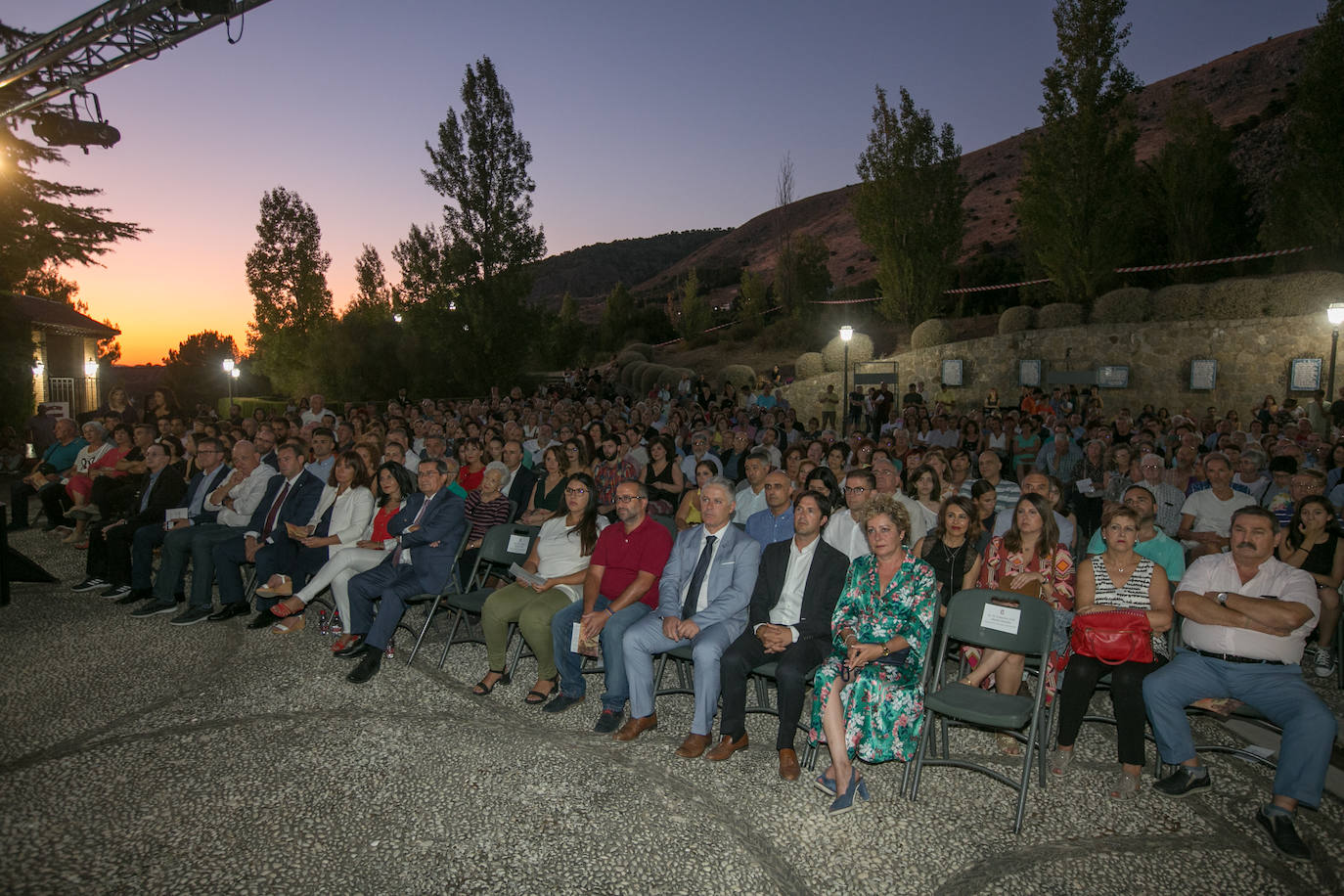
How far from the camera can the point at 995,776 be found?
3.45m

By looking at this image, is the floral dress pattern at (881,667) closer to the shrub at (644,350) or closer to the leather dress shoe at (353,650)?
the leather dress shoe at (353,650)

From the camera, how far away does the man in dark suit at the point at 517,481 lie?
23.5 ft

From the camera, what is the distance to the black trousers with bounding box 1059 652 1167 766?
352 centimetres

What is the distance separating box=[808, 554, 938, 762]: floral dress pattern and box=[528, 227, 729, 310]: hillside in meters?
104

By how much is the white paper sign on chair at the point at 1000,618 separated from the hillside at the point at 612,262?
104140mm

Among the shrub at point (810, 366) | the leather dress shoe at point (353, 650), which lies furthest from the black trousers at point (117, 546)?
the shrub at point (810, 366)

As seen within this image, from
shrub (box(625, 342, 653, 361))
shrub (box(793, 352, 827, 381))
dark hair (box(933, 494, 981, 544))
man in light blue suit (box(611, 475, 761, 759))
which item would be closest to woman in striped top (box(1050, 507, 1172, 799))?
dark hair (box(933, 494, 981, 544))

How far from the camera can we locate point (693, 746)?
152 inches

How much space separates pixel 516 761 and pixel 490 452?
Result: 16.5 ft

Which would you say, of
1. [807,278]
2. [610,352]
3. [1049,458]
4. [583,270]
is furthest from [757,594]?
[583,270]

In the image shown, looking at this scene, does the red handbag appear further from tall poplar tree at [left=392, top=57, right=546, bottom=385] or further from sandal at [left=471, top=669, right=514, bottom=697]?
tall poplar tree at [left=392, top=57, right=546, bottom=385]

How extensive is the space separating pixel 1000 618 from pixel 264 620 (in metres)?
5.27

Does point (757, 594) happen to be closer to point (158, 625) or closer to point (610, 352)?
point (158, 625)

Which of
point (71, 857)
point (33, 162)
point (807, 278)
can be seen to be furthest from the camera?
point (807, 278)
